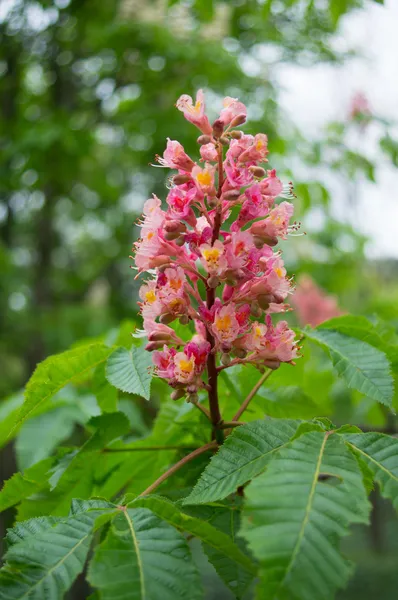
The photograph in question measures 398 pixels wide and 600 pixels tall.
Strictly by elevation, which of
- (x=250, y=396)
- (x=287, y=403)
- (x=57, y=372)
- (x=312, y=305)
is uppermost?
(x=57, y=372)

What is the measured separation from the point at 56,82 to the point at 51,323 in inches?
106

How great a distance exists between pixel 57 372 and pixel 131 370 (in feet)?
0.57

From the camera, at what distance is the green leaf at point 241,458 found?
3.13 feet

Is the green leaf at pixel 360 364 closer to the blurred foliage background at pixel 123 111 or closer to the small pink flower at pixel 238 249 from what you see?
the small pink flower at pixel 238 249

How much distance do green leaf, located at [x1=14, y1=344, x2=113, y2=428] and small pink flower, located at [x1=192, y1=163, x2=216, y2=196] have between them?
0.45 meters

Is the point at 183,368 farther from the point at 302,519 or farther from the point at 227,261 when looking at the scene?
the point at 302,519

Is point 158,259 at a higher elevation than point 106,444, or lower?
higher

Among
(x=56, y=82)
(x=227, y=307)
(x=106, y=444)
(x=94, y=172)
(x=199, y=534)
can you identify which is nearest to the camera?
(x=199, y=534)

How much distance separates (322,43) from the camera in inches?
212

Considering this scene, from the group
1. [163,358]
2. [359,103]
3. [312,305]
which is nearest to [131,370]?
[163,358]

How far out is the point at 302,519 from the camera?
80cm

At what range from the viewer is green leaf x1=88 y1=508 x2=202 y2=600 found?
0.79m

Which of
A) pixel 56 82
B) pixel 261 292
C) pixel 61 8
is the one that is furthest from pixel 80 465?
pixel 56 82

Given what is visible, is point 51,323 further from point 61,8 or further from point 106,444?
point 106,444
